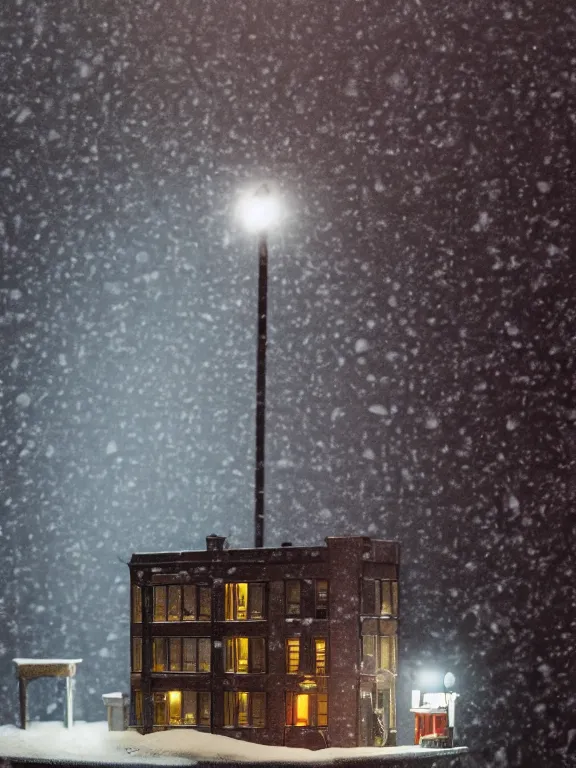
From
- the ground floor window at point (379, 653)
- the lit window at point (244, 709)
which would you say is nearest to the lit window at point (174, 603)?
the lit window at point (244, 709)

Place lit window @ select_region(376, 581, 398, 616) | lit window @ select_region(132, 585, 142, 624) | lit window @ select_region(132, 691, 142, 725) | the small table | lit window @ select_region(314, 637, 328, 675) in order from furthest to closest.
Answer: the small table, lit window @ select_region(132, 585, 142, 624), lit window @ select_region(132, 691, 142, 725), lit window @ select_region(376, 581, 398, 616), lit window @ select_region(314, 637, 328, 675)

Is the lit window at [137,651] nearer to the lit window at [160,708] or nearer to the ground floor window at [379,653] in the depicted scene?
the lit window at [160,708]

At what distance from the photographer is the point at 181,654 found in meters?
10.5

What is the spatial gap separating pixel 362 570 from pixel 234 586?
965mm

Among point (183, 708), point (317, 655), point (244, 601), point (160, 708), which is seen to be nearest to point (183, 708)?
point (183, 708)

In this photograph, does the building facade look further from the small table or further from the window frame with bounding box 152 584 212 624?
the small table

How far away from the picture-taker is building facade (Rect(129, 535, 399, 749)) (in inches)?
396

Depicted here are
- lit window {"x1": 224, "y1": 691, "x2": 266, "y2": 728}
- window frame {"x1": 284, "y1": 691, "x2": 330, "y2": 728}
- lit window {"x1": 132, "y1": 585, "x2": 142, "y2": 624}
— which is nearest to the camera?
window frame {"x1": 284, "y1": 691, "x2": 330, "y2": 728}

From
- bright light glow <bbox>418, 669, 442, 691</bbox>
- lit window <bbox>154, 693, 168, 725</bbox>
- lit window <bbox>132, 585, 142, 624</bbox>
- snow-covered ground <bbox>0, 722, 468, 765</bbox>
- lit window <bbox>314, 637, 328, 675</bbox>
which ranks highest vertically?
lit window <bbox>132, 585, 142, 624</bbox>

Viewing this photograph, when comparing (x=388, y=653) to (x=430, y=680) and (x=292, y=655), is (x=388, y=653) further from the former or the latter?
(x=292, y=655)

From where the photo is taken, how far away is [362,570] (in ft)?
33.1

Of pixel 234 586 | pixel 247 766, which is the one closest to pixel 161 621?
pixel 234 586

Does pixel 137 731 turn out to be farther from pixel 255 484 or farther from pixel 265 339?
pixel 265 339

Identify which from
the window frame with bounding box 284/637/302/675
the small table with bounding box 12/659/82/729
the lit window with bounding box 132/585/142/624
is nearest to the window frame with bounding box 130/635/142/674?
the lit window with bounding box 132/585/142/624
